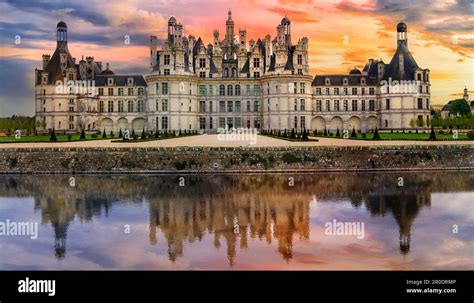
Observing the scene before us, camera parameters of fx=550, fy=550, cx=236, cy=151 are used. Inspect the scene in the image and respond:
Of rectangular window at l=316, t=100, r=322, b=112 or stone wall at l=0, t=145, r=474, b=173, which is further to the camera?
rectangular window at l=316, t=100, r=322, b=112

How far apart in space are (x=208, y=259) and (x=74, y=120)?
53587 mm

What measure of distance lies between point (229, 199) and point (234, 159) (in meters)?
10.3

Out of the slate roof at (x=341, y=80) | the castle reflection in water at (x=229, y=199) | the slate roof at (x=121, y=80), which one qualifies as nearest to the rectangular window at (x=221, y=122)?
the slate roof at (x=121, y=80)

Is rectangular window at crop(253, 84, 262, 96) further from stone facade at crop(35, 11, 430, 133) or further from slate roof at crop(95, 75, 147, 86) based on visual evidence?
slate roof at crop(95, 75, 147, 86)

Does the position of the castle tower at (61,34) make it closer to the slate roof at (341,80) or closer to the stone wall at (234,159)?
the slate roof at (341,80)

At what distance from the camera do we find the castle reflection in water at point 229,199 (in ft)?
54.1

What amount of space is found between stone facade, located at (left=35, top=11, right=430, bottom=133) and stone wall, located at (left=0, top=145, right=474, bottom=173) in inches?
1058

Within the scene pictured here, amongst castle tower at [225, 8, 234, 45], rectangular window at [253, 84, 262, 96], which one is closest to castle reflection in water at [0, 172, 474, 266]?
rectangular window at [253, 84, 262, 96]

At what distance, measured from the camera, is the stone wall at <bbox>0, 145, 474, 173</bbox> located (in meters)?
32.2

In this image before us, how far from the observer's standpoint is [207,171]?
31969 mm

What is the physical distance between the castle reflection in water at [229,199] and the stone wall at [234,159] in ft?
6.15

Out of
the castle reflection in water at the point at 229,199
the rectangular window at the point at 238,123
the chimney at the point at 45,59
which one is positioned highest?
the chimney at the point at 45,59

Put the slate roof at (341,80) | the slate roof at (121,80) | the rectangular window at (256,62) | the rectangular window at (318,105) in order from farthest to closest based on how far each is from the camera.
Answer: the slate roof at (121,80), the slate roof at (341,80), the rectangular window at (318,105), the rectangular window at (256,62)
